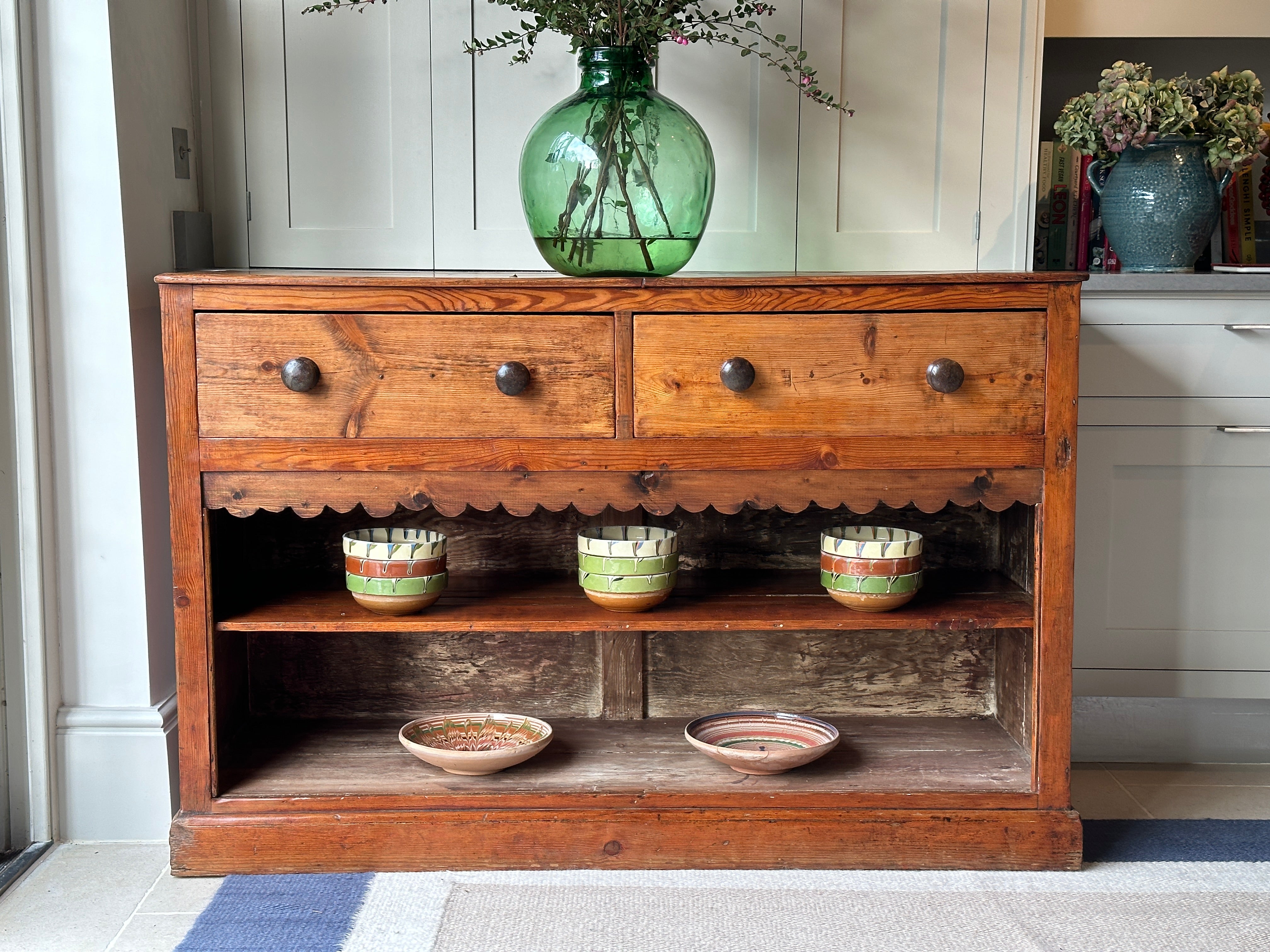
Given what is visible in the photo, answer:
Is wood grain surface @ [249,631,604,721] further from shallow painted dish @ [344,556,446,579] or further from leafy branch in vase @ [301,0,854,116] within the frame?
leafy branch in vase @ [301,0,854,116]

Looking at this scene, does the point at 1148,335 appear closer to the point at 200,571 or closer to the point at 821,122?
the point at 821,122

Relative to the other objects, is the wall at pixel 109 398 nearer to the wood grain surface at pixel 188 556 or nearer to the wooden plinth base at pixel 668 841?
the wood grain surface at pixel 188 556

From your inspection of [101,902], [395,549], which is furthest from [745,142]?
[101,902]

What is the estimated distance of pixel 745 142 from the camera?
1999 millimetres

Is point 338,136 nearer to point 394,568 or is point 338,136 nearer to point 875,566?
point 394,568

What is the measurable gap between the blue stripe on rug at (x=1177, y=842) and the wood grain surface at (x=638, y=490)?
58cm

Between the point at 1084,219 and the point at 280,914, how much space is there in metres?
1.87

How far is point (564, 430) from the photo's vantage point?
1.58m

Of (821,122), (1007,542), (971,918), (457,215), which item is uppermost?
(821,122)

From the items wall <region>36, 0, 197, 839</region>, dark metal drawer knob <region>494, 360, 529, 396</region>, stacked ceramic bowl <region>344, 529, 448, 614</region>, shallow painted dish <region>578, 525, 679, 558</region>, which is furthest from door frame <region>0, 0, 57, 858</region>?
shallow painted dish <region>578, 525, 679, 558</region>

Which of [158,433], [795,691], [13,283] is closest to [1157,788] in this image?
[795,691]

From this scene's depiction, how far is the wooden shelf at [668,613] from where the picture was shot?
5.41 ft

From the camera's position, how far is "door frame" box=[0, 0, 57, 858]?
1620mm

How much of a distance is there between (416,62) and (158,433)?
775 mm
